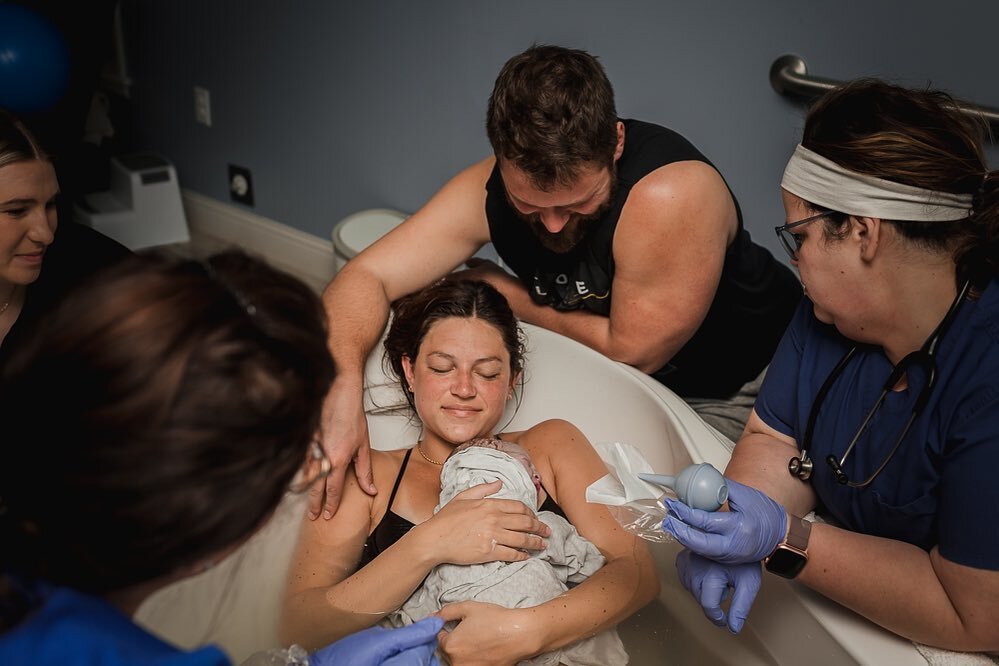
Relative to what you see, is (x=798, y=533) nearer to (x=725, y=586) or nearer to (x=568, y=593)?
(x=725, y=586)

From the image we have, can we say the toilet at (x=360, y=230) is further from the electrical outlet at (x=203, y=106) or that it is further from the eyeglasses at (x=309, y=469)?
the eyeglasses at (x=309, y=469)

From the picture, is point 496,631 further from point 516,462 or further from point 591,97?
point 591,97

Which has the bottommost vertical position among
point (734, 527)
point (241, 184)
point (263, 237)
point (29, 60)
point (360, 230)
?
point (263, 237)

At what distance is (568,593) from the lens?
1395 millimetres

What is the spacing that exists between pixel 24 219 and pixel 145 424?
3.68ft

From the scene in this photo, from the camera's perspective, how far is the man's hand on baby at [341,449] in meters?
1.54

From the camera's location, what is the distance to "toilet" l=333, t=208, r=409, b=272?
2764 millimetres

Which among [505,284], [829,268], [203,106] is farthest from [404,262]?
[203,106]

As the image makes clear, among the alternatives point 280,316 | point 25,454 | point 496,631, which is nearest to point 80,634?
point 25,454

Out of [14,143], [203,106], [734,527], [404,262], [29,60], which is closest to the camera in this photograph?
[734,527]

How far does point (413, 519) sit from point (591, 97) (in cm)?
82

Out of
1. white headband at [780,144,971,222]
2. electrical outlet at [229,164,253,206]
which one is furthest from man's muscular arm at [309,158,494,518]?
electrical outlet at [229,164,253,206]

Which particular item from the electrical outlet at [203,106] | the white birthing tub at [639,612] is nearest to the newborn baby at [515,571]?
the white birthing tub at [639,612]

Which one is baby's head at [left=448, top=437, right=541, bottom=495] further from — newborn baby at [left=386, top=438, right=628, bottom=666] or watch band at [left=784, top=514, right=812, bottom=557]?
watch band at [left=784, top=514, right=812, bottom=557]
